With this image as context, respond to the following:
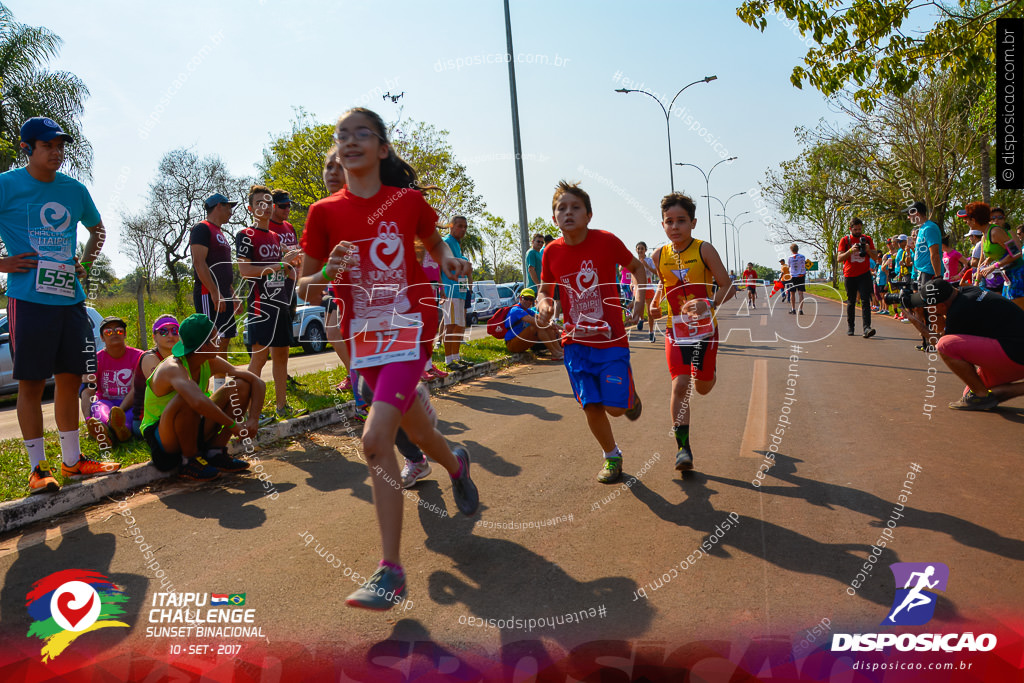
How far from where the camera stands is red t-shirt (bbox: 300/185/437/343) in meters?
3.28

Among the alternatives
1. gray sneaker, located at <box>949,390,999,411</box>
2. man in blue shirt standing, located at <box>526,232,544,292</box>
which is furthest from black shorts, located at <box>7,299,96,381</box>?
gray sneaker, located at <box>949,390,999,411</box>

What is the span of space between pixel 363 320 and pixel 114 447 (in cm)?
366

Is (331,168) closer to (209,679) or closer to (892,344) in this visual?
(209,679)

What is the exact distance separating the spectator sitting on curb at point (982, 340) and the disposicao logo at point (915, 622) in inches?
138

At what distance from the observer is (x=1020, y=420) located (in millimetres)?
5883

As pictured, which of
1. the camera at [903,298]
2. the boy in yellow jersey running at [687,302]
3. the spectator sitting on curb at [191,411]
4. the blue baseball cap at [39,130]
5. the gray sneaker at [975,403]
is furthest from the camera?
the camera at [903,298]

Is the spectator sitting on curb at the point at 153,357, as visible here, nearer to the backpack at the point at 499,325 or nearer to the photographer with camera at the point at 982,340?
the photographer with camera at the point at 982,340

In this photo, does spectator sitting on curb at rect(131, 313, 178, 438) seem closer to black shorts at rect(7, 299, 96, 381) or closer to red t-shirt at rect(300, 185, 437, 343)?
black shorts at rect(7, 299, 96, 381)

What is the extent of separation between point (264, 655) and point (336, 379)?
6888 mm

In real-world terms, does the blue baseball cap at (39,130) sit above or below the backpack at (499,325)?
above

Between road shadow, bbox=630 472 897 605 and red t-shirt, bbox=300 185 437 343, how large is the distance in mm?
1820

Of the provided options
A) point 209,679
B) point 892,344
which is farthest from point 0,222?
point 892,344

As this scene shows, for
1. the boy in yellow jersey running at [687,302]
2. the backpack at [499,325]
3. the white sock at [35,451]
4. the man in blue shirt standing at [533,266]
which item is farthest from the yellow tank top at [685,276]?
the backpack at [499,325]

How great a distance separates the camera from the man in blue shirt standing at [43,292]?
4.58 meters
